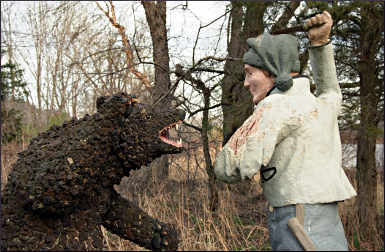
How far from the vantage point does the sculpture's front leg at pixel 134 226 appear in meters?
2.01

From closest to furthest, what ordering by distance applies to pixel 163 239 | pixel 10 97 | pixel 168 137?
pixel 168 137, pixel 163 239, pixel 10 97

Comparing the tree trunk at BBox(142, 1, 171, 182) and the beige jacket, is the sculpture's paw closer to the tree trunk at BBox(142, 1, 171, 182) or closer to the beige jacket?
the beige jacket

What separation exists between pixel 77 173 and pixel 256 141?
88 cm

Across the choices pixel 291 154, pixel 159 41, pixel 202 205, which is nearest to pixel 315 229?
pixel 291 154

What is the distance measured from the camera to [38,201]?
1640mm

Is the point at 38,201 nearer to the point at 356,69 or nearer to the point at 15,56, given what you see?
the point at 356,69

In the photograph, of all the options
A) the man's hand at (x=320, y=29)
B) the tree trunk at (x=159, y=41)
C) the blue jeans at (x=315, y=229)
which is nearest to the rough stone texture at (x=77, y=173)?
the blue jeans at (x=315, y=229)

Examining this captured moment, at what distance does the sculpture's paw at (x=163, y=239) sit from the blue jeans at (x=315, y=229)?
75cm

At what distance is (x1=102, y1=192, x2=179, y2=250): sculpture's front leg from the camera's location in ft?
6.59

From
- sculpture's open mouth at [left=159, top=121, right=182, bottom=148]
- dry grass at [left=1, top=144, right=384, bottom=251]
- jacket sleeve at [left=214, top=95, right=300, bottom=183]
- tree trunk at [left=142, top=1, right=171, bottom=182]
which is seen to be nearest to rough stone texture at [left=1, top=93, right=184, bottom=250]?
sculpture's open mouth at [left=159, top=121, right=182, bottom=148]

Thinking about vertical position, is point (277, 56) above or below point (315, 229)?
above

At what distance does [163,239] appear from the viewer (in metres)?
2.07

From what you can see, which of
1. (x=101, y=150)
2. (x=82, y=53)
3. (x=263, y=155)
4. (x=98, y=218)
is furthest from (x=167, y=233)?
(x=82, y=53)

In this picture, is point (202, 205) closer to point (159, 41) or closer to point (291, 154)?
point (159, 41)
